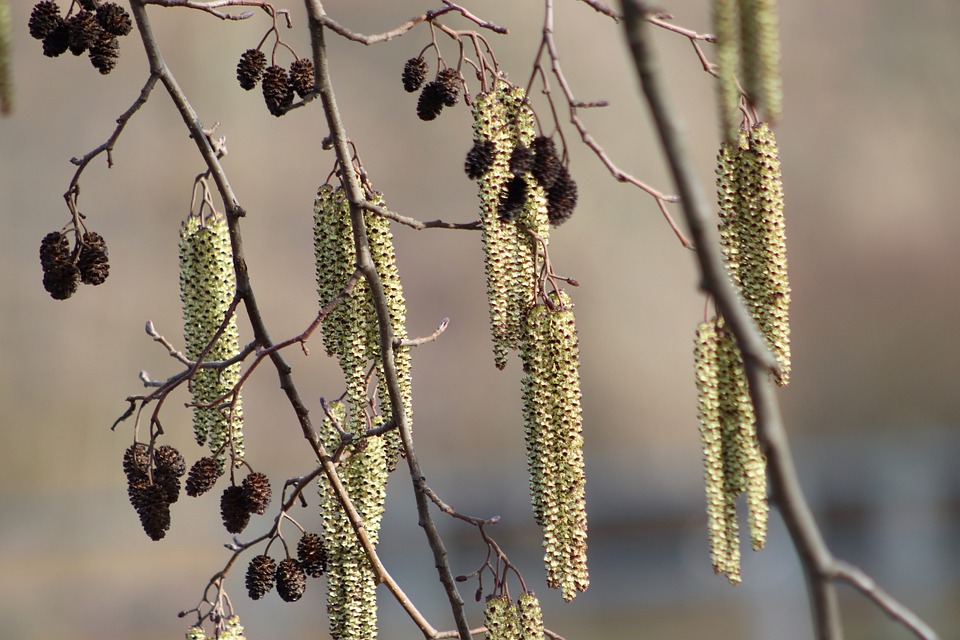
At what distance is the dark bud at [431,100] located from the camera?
4.19 feet

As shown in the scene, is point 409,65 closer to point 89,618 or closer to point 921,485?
point 89,618

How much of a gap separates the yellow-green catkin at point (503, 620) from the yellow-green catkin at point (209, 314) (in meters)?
0.34

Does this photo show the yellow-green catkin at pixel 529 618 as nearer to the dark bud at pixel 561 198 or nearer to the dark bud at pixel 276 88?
the dark bud at pixel 561 198

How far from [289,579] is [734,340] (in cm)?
58

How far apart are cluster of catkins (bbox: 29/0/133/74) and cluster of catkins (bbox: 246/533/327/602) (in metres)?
0.61

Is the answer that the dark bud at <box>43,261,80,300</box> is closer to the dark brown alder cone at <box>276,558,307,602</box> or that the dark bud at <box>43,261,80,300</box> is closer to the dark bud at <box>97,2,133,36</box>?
the dark bud at <box>97,2,133,36</box>

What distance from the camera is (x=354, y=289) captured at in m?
1.21

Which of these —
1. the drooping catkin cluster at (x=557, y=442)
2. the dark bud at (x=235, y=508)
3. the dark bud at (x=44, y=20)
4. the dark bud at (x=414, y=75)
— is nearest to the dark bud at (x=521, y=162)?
the drooping catkin cluster at (x=557, y=442)

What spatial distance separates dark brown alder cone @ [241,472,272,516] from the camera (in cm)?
126

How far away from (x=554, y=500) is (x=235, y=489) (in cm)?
38

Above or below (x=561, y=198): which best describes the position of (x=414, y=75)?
above

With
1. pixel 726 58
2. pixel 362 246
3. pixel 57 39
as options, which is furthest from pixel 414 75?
pixel 726 58

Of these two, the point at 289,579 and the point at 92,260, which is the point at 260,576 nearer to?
the point at 289,579

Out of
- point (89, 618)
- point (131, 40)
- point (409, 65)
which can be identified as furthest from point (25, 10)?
point (409, 65)
